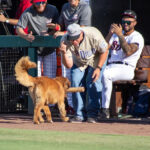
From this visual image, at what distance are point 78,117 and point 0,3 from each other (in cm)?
411

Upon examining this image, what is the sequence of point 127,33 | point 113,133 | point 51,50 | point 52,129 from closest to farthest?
1. point 113,133
2. point 52,129
3. point 127,33
4. point 51,50

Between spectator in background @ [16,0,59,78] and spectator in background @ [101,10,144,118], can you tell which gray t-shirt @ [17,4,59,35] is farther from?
spectator in background @ [101,10,144,118]

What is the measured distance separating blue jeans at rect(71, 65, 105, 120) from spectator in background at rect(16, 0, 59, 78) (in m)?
1.42

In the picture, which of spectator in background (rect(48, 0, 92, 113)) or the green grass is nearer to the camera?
the green grass

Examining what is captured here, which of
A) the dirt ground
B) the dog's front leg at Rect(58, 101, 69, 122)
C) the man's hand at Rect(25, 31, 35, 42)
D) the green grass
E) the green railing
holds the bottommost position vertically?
the dirt ground

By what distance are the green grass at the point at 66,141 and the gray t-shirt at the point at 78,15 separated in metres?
3.06

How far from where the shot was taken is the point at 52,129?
8.76 meters

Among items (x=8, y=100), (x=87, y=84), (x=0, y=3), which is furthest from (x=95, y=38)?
(x=0, y=3)

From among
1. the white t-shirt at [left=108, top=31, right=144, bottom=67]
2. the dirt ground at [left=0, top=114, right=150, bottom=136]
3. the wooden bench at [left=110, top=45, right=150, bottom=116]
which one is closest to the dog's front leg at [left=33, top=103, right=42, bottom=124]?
the dirt ground at [left=0, top=114, right=150, bottom=136]

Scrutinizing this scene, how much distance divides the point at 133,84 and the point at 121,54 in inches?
23.8

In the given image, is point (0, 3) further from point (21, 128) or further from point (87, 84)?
point (21, 128)

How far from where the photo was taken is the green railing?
37.0 feet

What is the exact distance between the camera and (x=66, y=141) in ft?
23.1

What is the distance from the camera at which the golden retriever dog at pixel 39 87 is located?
969cm
